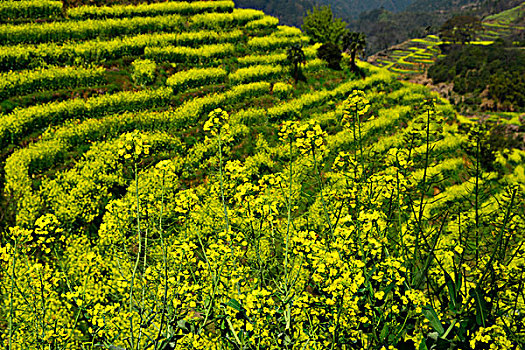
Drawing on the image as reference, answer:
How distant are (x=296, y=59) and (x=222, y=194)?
30.0 metres

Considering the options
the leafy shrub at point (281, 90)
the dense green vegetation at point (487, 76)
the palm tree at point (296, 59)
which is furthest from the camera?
the dense green vegetation at point (487, 76)

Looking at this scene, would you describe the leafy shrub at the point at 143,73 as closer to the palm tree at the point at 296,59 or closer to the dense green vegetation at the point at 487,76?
the palm tree at the point at 296,59

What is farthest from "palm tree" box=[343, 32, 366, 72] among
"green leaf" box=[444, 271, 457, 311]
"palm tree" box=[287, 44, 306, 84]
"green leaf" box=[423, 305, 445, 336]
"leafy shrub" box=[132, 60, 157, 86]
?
"green leaf" box=[423, 305, 445, 336]

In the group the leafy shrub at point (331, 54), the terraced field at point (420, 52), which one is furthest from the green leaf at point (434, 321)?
the terraced field at point (420, 52)

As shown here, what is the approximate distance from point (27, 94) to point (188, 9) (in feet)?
66.6

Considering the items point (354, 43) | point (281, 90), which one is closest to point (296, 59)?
point (281, 90)

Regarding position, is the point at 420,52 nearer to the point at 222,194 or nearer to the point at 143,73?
the point at 143,73

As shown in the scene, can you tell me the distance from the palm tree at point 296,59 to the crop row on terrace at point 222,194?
4.09 feet

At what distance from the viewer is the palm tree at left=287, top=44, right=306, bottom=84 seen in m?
31.8

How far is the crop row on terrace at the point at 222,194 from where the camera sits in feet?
14.9

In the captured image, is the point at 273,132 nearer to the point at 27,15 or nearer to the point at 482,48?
the point at 27,15

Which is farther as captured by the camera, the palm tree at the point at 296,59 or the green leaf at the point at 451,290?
the palm tree at the point at 296,59

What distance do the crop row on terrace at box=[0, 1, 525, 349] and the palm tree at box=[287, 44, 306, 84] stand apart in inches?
49.1

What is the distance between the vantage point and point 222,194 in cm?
489
